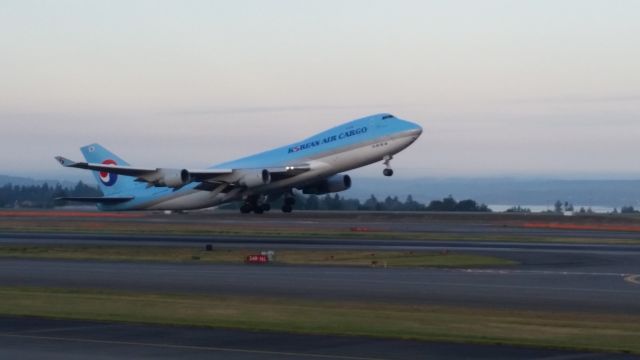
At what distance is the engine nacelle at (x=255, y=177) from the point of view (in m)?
64.3

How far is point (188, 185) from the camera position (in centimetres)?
6900

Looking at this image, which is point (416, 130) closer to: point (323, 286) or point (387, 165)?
point (387, 165)

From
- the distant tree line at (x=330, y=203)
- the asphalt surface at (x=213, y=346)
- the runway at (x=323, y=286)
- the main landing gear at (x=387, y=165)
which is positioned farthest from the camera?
the distant tree line at (x=330, y=203)

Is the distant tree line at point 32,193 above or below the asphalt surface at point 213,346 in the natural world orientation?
above

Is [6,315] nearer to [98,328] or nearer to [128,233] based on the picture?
[98,328]

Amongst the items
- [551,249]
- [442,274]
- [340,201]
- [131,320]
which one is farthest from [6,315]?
[340,201]

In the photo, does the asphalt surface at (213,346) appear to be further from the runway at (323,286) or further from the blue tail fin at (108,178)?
the blue tail fin at (108,178)

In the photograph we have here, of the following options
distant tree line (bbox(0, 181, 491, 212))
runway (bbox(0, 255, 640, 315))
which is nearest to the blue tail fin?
distant tree line (bbox(0, 181, 491, 212))

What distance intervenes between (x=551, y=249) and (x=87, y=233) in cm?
2553

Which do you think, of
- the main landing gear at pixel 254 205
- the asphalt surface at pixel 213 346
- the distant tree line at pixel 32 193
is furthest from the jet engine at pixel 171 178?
the distant tree line at pixel 32 193

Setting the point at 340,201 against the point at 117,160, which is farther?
the point at 340,201

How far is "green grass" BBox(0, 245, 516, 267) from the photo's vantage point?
39000 millimetres

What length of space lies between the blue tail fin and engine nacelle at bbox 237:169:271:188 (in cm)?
1146

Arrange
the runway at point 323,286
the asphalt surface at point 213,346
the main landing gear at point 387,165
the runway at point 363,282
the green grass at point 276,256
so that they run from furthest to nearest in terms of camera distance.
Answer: the main landing gear at point 387,165, the green grass at point 276,256, the runway at point 363,282, the runway at point 323,286, the asphalt surface at point 213,346
